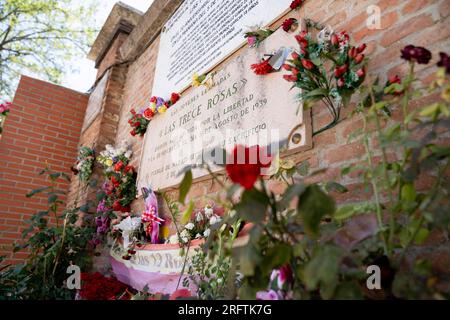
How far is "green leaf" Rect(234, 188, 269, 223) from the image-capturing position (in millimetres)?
604


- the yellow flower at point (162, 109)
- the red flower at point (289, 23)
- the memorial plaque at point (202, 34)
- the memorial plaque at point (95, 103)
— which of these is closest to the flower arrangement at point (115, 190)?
the yellow flower at point (162, 109)

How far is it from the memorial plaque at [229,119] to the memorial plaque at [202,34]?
0.21 metres

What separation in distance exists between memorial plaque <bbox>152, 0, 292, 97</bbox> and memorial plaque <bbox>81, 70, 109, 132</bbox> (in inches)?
53.5

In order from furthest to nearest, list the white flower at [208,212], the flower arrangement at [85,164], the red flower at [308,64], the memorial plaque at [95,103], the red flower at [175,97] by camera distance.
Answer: the memorial plaque at [95,103], the flower arrangement at [85,164], the red flower at [175,97], the white flower at [208,212], the red flower at [308,64]

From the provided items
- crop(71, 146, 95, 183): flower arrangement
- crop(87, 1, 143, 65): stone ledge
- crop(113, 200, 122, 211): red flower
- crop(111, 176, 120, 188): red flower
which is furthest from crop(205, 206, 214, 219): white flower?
crop(87, 1, 143, 65): stone ledge

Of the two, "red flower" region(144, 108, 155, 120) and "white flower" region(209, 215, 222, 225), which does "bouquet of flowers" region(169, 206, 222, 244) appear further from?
"red flower" region(144, 108, 155, 120)

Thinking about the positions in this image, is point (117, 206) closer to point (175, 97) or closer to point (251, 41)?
point (175, 97)

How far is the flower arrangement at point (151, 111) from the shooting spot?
2.64 meters

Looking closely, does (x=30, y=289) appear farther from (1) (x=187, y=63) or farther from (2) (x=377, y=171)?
(2) (x=377, y=171)

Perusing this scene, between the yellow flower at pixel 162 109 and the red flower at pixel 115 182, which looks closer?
the yellow flower at pixel 162 109

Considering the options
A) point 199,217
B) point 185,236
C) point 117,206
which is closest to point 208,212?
point 199,217

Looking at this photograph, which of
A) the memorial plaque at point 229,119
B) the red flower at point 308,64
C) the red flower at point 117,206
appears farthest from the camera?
the red flower at point 117,206

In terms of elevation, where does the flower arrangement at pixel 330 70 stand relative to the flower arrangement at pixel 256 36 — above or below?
below

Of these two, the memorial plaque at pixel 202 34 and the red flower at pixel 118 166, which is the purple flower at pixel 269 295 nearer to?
the memorial plaque at pixel 202 34
